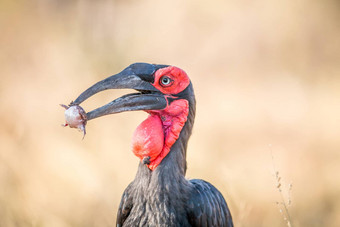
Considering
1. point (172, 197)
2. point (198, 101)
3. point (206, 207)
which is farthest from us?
point (198, 101)

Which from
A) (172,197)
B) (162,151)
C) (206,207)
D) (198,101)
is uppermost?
(198,101)

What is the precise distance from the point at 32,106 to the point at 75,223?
214 cm

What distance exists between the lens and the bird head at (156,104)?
12.7 ft

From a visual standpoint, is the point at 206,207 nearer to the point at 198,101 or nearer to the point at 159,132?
the point at 159,132

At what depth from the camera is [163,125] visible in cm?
405

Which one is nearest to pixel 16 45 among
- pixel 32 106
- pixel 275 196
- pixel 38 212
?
pixel 32 106

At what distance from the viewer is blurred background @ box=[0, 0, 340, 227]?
21.6 ft

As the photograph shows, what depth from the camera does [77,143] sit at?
7.24m

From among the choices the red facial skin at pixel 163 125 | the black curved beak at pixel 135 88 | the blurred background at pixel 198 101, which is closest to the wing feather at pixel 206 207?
the red facial skin at pixel 163 125

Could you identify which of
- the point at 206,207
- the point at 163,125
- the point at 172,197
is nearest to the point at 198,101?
the point at 163,125

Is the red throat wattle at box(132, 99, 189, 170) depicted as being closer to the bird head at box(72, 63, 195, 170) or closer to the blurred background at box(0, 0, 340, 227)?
the bird head at box(72, 63, 195, 170)

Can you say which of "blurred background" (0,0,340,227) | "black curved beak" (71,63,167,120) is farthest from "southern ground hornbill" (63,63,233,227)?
"blurred background" (0,0,340,227)

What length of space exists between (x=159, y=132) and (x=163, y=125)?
130 mm

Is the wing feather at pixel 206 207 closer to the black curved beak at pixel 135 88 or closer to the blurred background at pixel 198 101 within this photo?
the black curved beak at pixel 135 88
